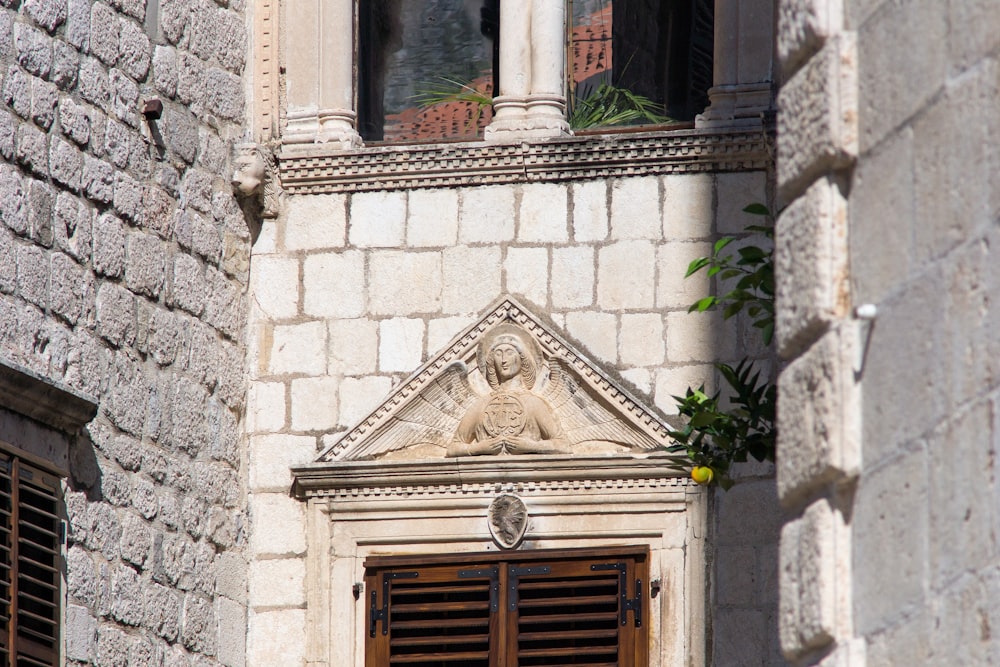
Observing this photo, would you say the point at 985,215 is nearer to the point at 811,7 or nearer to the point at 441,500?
the point at 811,7

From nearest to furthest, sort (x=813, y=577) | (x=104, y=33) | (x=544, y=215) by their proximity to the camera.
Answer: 1. (x=813, y=577)
2. (x=104, y=33)
3. (x=544, y=215)

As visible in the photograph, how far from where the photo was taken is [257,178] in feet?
29.8

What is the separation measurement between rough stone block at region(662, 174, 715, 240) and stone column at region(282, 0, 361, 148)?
4.95ft

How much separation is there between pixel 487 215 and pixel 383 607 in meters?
1.81

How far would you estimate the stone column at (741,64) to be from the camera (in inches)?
352

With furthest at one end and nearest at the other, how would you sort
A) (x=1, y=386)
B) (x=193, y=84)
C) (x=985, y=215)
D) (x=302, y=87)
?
(x=302, y=87) → (x=193, y=84) → (x=1, y=386) → (x=985, y=215)

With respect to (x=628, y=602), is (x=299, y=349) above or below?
above

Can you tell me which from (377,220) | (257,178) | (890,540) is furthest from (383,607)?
(890,540)

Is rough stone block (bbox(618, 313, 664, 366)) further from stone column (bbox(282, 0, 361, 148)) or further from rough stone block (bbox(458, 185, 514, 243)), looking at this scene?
stone column (bbox(282, 0, 361, 148))

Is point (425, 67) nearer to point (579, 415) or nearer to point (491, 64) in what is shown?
point (491, 64)

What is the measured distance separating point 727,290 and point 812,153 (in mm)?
4187

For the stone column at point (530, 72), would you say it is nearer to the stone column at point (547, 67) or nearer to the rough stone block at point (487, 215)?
the stone column at point (547, 67)

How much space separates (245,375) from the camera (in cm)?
908

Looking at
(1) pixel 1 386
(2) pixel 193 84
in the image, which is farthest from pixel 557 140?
(1) pixel 1 386
